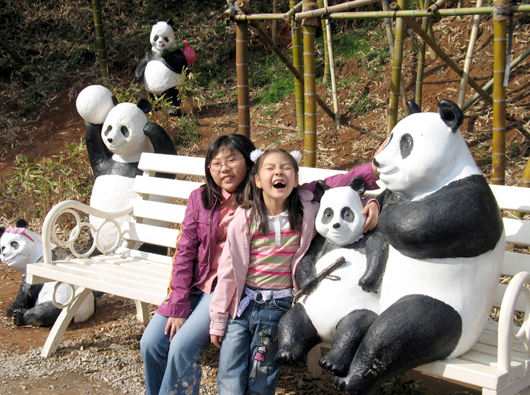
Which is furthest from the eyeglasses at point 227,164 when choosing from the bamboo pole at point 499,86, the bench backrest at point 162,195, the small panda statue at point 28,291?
the small panda statue at point 28,291

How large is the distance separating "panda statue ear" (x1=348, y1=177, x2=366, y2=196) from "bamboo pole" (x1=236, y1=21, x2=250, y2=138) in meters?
1.65

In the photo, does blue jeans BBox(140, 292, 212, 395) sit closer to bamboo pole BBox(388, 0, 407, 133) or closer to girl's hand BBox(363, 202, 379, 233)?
girl's hand BBox(363, 202, 379, 233)

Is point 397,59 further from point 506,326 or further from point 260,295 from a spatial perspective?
point 506,326

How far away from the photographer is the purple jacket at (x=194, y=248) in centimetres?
210

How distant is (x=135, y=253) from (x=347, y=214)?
162 cm

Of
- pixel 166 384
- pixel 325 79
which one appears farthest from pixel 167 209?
pixel 325 79

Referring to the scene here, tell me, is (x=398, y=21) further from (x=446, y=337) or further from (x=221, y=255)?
(x=446, y=337)

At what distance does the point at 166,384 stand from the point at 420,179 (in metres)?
1.18

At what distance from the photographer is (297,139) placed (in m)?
4.52

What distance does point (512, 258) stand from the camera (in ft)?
6.94

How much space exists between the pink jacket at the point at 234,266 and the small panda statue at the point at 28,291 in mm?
1433

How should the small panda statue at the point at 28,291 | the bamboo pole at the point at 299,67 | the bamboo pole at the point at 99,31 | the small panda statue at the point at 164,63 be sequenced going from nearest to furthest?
the small panda statue at the point at 28,291, the bamboo pole at the point at 299,67, the small panda statue at the point at 164,63, the bamboo pole at the point at 99,31

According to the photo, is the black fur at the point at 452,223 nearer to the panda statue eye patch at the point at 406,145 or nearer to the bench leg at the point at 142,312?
the panda statue eye patch at the point at 406,145

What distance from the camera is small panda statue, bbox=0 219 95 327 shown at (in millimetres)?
3066
